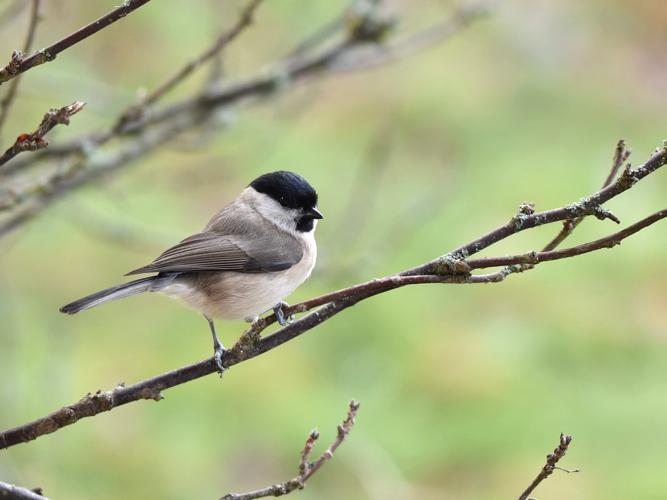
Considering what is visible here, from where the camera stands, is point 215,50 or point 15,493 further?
point 215,50

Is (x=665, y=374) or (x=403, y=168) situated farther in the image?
(x=403, y=168)

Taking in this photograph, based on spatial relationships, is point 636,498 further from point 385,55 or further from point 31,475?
point 31,475

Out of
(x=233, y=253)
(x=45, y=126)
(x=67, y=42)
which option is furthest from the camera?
(x=233, y=253)

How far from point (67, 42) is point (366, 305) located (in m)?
5.43

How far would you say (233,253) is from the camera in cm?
345

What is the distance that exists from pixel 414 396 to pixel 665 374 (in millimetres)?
1666

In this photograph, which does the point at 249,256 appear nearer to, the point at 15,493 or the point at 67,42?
the point at 15,493

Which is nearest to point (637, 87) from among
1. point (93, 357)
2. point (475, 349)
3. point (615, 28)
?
point (615, 28)

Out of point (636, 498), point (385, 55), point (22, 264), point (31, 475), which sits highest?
point (22, 264)

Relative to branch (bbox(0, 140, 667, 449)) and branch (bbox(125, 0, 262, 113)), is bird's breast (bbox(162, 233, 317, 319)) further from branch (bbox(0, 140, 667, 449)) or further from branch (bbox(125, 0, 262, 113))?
branch (bbox(0, 140, 667, 449))

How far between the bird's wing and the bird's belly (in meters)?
0.04

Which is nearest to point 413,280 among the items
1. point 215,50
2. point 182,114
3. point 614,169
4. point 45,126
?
point 614,169

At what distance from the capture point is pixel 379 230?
7340mm

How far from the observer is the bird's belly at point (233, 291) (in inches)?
129
